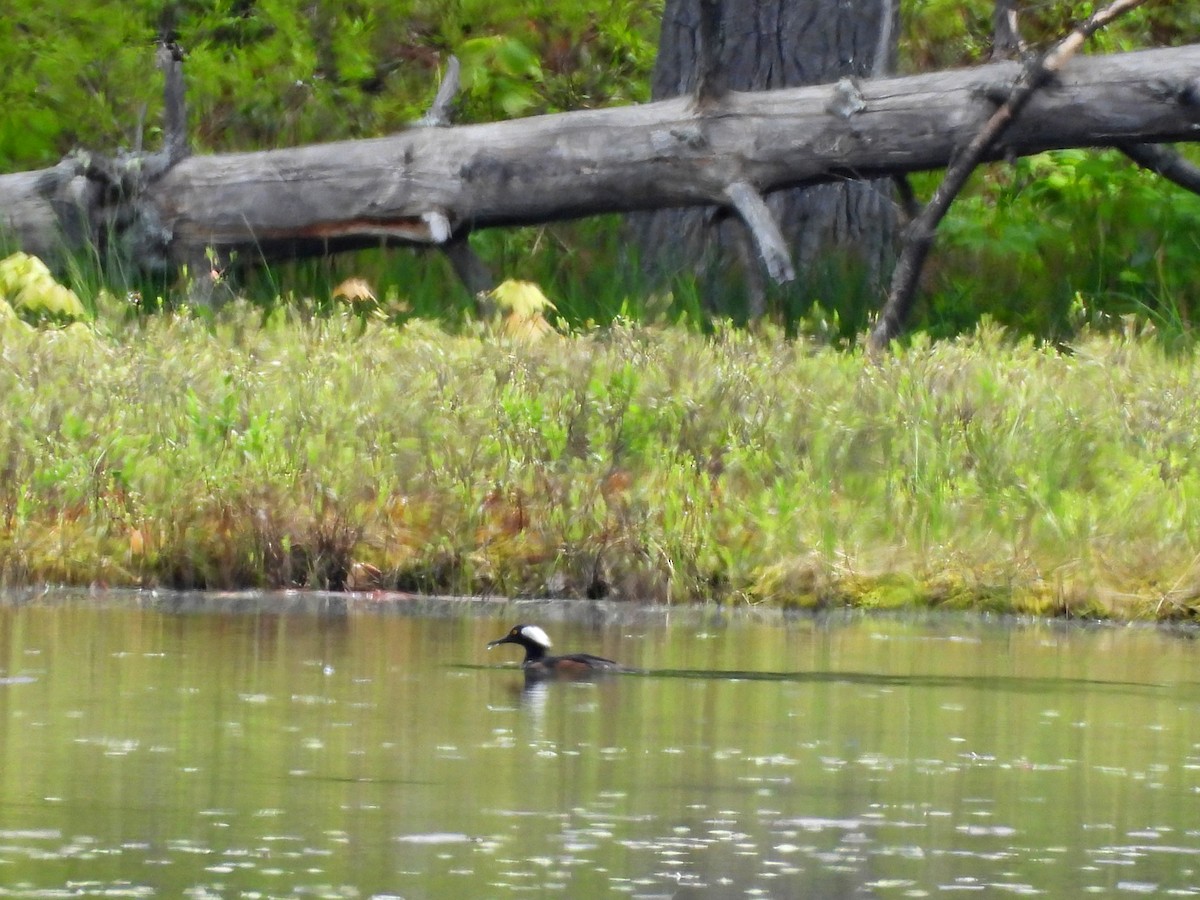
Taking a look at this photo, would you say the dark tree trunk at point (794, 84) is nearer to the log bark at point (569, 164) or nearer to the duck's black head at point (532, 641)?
the log bark at point (569, 164)

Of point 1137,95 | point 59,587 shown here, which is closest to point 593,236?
point 1137,95

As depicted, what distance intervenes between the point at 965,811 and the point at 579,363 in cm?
492

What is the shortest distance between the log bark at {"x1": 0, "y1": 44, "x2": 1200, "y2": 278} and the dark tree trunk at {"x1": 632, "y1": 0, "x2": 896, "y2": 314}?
0.56 metres

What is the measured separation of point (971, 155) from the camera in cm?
1110

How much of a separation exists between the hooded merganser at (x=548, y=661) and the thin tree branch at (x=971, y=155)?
16.3 feet

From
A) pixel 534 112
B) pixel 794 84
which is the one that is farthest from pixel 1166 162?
pixel 534 112

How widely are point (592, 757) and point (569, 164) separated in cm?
702

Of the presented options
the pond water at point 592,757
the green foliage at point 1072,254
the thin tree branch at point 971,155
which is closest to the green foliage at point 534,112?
the green foliage at point 1072,254

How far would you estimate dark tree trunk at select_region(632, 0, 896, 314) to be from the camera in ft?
39.9

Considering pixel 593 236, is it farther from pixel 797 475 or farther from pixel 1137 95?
pixel 797 475

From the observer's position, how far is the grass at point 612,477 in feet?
24.9

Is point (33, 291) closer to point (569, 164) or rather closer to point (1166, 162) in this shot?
point (569, 164)

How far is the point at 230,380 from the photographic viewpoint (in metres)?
8.83

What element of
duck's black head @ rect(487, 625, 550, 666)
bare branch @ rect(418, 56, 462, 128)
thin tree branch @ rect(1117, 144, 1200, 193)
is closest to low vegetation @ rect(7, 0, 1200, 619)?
thin tree branch @ rect(1117, 144, 1200, 193)
